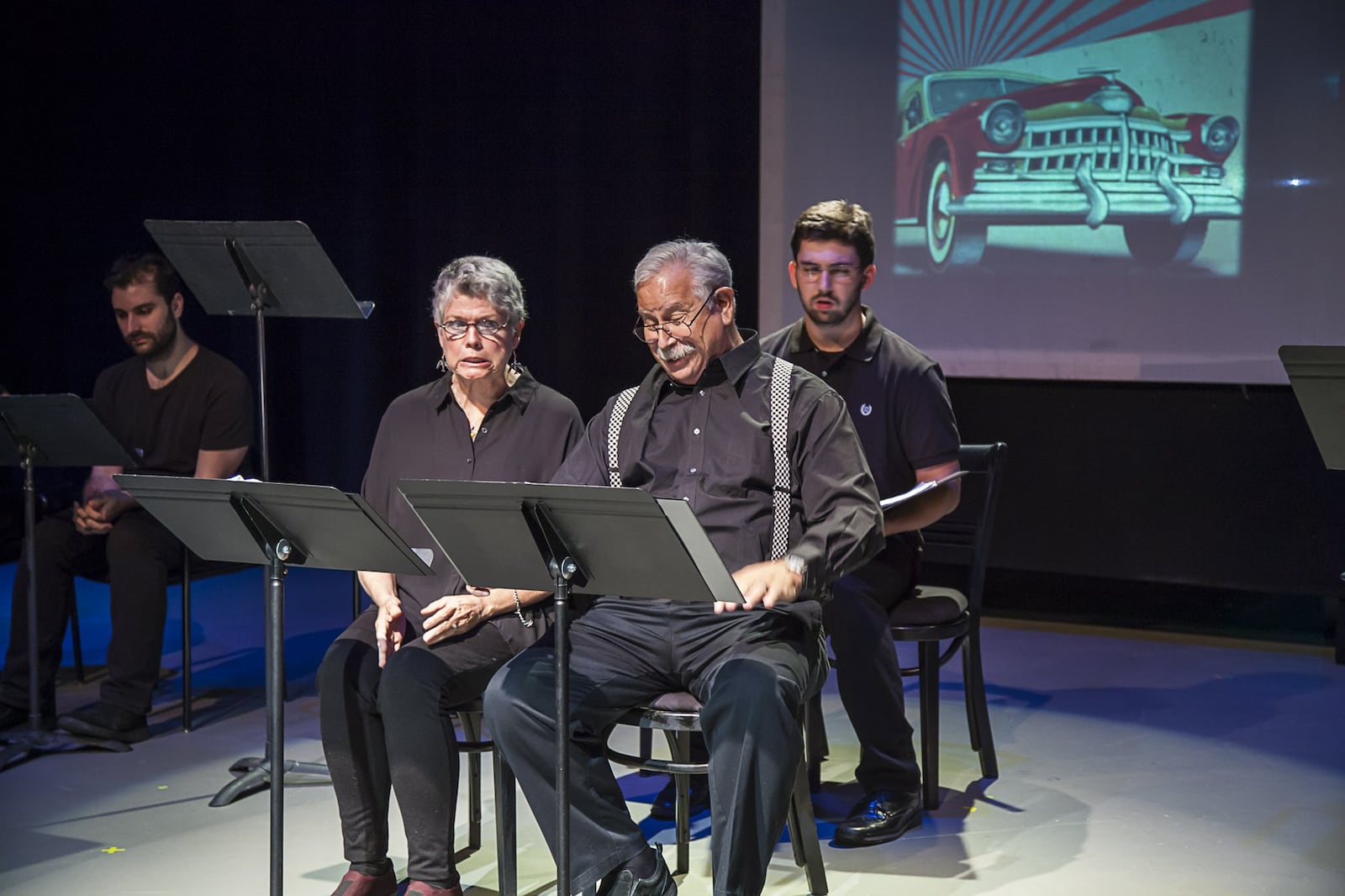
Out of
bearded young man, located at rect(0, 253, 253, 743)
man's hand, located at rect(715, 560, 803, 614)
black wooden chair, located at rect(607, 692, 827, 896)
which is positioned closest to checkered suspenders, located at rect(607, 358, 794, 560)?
man's hand, located at rect(715, 560, 803, 614)

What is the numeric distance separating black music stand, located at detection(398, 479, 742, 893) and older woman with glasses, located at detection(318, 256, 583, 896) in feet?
1.43

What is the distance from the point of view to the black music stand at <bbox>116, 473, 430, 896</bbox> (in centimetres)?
251

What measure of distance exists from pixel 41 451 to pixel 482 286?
171 cm

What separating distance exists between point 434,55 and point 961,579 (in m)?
3.41

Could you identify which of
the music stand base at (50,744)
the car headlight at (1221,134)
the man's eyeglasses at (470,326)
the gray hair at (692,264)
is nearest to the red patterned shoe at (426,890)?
the man's eyeglasses at (470,326)

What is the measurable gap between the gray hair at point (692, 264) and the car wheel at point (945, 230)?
3.04 m

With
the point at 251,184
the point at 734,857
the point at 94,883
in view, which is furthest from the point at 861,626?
the point at 251,184

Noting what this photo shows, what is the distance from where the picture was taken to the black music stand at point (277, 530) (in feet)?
8.24

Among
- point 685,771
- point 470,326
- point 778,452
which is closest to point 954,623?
point 778,452

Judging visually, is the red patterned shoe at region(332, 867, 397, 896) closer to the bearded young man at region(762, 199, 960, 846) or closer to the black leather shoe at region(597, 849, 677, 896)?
the black leather shoe at region(597, 849, 677, 896)

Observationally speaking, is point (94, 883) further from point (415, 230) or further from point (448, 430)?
point (415, 230)

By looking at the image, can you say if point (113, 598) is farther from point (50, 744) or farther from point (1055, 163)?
point (1055, 163)

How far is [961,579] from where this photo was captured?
20.8 feet

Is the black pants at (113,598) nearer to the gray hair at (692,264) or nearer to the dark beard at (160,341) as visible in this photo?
the dark beard at (160,341)
